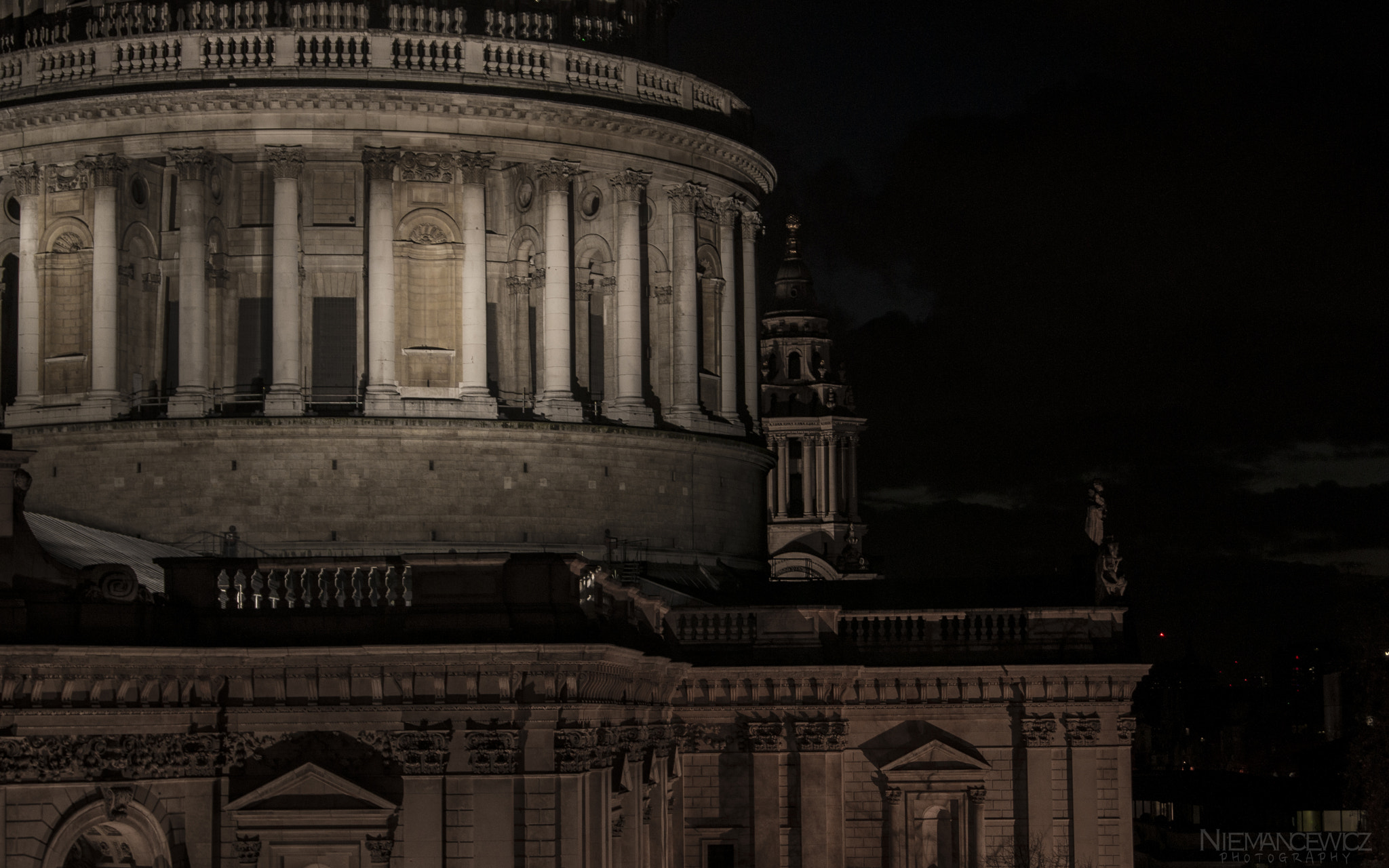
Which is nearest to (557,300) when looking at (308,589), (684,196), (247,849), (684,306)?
(684,306)

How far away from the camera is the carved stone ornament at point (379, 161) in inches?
2210

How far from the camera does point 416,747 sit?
3431cm

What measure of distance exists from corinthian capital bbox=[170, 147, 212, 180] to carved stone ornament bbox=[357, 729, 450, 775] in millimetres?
24519

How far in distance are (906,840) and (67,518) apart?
66.5ft

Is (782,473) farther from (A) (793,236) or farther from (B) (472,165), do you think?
(B) (472,165)

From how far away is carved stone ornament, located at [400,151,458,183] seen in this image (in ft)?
186

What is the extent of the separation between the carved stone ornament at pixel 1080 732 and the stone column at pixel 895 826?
392cm

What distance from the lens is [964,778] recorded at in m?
52.3

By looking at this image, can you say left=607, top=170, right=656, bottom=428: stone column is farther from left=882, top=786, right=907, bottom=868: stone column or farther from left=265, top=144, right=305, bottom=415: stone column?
left=882, top=786, right=907, bottom=868: stone column

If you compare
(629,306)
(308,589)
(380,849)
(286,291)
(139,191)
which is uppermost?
(139,191)

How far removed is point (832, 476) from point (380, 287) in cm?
2955

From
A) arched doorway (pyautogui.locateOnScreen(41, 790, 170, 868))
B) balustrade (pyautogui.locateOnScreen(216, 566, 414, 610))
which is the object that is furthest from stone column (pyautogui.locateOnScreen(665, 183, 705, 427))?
arched doorway (pyautogui.locateOnScreen(41, 790, 170, 868))

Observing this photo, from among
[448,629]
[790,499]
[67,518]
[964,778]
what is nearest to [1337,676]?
[790,499]

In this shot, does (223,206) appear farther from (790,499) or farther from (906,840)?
(790,499)
